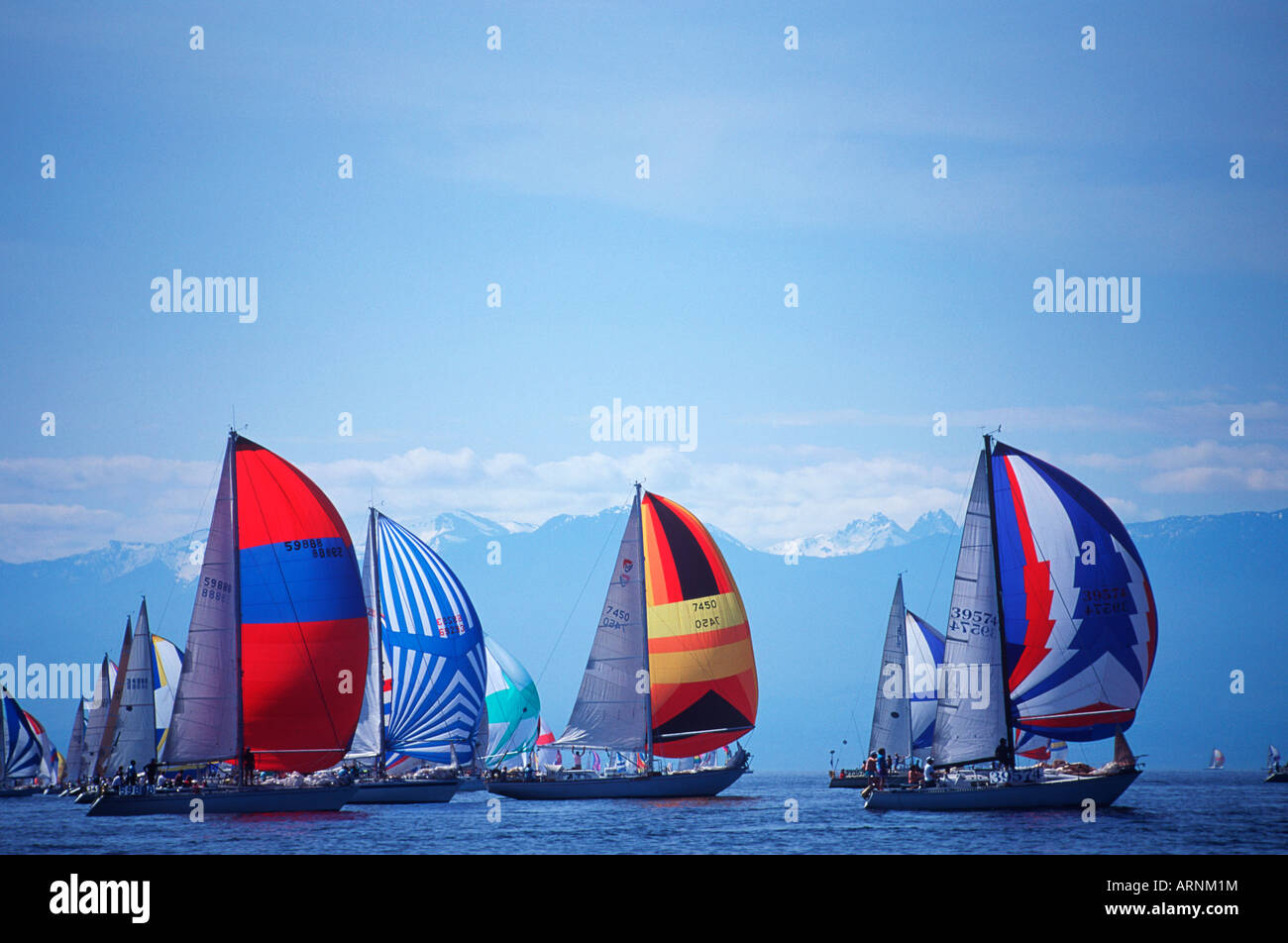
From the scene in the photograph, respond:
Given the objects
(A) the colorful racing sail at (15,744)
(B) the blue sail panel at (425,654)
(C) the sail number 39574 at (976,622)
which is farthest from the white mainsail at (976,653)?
(A) the colorful racing sail at (15,744)

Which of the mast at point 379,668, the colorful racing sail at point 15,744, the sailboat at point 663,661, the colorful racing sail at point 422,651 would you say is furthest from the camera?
the colorful racing sail at point 15,744

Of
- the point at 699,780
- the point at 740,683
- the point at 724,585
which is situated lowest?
the point at 699,780

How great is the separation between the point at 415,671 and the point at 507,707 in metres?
22.1

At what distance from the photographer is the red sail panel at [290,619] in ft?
153

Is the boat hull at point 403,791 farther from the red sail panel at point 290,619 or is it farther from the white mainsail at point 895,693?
the white mainsail at point 895,693

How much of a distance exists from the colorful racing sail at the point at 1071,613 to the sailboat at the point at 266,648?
21171 millimetres

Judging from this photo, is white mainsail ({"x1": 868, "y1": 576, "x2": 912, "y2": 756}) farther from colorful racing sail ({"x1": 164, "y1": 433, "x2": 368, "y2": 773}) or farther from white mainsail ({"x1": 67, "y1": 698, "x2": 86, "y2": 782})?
white mainsail ({"x1": 67, "y1": 698, "x2": 86, "y2": 782})

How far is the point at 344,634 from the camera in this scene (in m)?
47.5

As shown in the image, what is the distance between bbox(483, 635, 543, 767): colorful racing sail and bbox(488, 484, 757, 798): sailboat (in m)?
19.0

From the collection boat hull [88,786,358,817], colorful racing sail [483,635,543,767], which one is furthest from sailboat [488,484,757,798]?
colorful racing sail [483,635,543,767]
